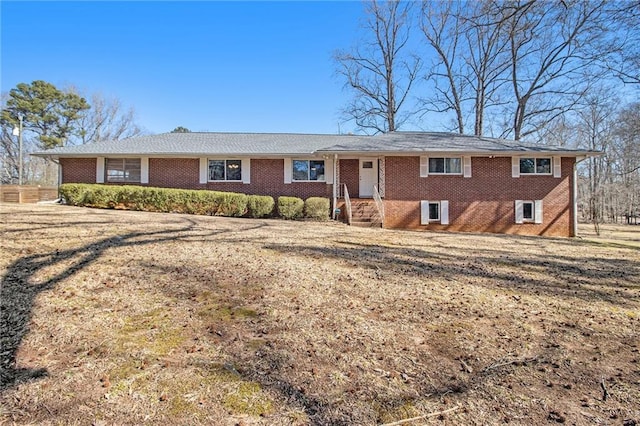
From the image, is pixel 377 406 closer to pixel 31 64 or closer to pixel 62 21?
pixel 62 21

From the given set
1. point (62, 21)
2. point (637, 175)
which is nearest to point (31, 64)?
point (62, 21)

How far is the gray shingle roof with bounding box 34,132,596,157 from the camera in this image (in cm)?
1391

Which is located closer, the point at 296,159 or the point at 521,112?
the point at 296,159

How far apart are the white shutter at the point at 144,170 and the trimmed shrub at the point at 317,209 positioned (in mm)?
7844

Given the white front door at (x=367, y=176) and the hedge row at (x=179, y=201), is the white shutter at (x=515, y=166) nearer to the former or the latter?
the white front door at (x=367, y=176)

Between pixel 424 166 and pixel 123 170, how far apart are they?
44.7ft

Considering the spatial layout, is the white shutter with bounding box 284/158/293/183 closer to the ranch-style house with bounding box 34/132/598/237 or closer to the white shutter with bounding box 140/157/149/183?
the ranch-style house with bounding box 34/132/598/237

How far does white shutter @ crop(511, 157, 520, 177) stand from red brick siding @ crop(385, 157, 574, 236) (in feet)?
0.47

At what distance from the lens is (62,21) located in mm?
11555

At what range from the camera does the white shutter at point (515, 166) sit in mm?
14148

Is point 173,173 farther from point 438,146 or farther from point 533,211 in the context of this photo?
point 533,211

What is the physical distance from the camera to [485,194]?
1425 cm

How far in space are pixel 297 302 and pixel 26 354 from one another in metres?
2.34

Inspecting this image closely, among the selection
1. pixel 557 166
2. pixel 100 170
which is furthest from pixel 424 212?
pixel 100 170
